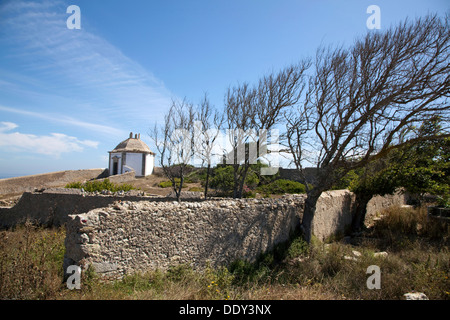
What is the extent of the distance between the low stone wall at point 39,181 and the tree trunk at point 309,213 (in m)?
19.4

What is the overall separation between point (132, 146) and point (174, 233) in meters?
30.6

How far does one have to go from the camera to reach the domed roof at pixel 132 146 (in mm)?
33131

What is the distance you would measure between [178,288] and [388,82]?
315 inches

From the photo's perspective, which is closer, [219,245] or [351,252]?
[219,245]

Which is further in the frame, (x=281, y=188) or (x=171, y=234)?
(x=281, y=188)

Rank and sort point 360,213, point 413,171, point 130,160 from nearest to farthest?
point 413,171
point 360,213
point 130,160

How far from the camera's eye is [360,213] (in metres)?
12.6

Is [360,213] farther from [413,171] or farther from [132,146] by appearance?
[132,146]

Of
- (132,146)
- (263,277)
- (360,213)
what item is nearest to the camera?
(263,277)

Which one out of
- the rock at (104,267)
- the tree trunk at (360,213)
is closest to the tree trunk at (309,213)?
the tree trunk at (360,213)

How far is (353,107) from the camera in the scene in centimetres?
787

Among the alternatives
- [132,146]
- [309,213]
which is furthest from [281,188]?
[132,146]
